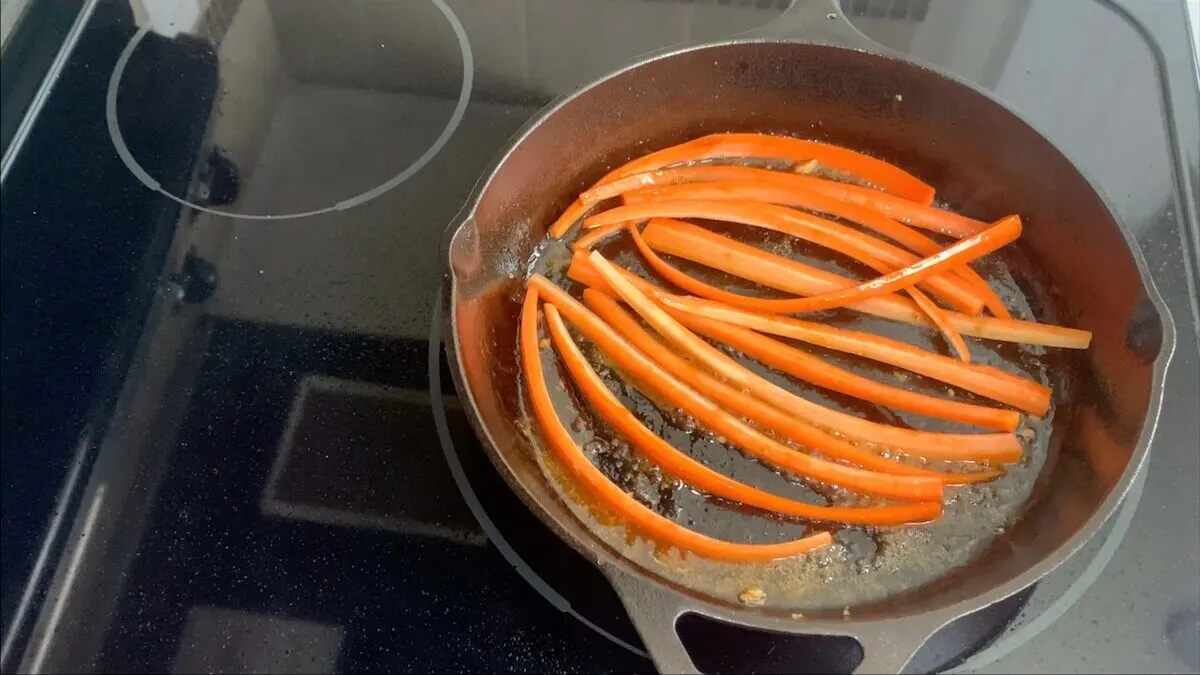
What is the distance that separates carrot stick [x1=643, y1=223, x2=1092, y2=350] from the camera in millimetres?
1160

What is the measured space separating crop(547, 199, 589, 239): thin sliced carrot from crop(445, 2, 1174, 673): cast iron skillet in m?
0.02

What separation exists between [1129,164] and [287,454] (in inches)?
47.6

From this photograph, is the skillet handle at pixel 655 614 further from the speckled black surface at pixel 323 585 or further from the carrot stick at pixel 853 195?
the carrot stick at pixel 853 195

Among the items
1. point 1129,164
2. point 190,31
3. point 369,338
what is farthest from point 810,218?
point 190,31

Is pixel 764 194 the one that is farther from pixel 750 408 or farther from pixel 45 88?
pixel 45 88

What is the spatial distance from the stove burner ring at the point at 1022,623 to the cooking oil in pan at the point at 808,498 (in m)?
0.09

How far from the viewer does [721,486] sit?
3.40 ft

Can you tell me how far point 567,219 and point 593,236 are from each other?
42 mm

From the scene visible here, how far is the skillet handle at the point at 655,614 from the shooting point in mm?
793

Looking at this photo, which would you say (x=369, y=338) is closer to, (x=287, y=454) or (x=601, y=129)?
(x=287, y=454)

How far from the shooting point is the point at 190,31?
1.36 m

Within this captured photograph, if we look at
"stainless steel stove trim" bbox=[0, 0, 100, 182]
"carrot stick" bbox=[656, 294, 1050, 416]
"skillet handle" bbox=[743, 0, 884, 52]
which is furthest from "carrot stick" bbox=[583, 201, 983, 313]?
"stainless steel stove trim" bbox=[0, 0, 100, 182]

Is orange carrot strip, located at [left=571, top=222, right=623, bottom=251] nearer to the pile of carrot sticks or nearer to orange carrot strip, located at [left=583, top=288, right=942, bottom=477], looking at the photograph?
the pile of carrot sticks

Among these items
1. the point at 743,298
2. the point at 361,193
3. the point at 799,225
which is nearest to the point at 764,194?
the point at 799,225
